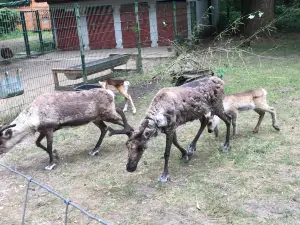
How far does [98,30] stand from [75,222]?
13959 mm

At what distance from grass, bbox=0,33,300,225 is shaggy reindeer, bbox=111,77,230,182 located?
358mm

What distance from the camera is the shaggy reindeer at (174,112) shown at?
496 cm

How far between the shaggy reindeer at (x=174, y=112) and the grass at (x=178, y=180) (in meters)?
0.36

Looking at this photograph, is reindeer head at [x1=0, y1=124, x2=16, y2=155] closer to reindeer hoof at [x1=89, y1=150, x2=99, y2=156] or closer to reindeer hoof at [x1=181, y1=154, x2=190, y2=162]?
reindeer hoof at [x1=89, y1=150, x2=99, y2=156]

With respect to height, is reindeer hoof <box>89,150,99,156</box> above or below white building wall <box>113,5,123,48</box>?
below

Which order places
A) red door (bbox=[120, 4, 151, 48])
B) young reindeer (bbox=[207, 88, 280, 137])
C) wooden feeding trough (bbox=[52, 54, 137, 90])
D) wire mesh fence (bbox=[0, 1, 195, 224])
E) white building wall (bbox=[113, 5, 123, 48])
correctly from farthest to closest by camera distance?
red door (bbox=[120, 4, 151, 48]) → white building wall (bbox=[113, 5, 123, 48]) → wire mesh fence (bbox=[0, 1, 195, 224]) → wooden feeding trough (bbox=[52, 54, 137, 90]) → young reindeer (bbox=[207, 88, 280, 137])

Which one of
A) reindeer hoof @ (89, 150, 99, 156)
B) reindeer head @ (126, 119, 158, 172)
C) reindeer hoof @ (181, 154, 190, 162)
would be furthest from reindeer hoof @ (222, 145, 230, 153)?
reindeer hoof @ (89, 150, 99, 156)

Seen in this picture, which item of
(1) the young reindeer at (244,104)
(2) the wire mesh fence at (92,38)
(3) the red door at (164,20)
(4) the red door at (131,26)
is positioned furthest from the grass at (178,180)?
(4) the red door at (131,26)

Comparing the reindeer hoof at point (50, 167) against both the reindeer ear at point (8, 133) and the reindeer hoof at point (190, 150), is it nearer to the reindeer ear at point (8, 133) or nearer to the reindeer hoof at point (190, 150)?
the reindeer ear at point (8, 133)

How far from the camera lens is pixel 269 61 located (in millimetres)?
12836

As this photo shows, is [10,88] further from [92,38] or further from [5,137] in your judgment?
[92,38]

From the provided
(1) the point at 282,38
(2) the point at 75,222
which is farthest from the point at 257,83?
(1) the point at 282,38

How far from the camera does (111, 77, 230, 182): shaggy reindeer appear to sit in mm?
4961

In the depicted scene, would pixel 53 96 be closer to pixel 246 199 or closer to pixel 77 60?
pixel 246 199
